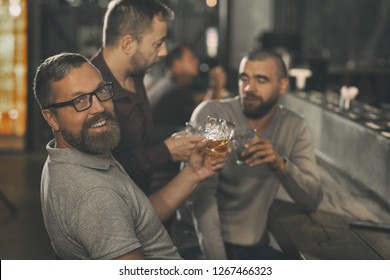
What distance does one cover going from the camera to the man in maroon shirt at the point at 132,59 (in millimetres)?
2361

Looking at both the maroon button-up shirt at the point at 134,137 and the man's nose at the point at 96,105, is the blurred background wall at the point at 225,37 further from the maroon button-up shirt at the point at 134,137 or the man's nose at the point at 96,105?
the man's nose at the point at 96,105

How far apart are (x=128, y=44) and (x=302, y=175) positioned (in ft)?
2.84

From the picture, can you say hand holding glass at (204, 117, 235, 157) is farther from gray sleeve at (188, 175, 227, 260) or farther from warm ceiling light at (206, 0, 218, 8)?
warm ceiling light at (206, 0, 218, 8)

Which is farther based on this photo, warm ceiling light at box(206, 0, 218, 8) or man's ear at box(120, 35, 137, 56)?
warm ceiling light at box(206, 0, 218, 8)

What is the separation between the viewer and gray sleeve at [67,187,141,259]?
157 centimetres

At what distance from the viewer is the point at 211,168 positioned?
2088mm

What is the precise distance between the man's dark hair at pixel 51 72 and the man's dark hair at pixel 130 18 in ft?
2.12

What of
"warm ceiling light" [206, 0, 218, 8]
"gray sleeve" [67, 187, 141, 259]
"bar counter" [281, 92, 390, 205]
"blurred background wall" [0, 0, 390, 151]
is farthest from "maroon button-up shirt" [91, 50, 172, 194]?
"warm ceiling light" [206, 0, 218, 8]

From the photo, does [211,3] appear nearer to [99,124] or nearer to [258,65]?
[258,65]

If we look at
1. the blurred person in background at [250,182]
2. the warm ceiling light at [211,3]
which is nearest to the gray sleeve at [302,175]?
the blurred person in background at [250,182]

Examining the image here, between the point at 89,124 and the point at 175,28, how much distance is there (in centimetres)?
793

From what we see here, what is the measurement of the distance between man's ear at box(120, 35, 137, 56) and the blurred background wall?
14.9 feet
